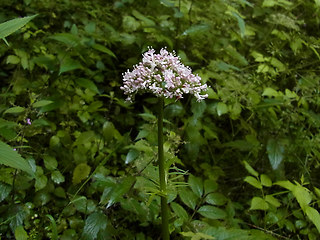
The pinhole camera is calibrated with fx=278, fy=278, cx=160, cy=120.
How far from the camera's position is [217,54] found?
9.41 feet

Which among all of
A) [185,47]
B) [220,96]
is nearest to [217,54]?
[185,47]

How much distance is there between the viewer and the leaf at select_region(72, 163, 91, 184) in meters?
1.88

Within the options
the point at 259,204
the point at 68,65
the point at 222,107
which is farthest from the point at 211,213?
the point at 68,65

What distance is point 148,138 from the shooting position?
2.00 metres

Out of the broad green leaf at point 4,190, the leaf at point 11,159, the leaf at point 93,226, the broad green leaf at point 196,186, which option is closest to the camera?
the leaf at point 11,159

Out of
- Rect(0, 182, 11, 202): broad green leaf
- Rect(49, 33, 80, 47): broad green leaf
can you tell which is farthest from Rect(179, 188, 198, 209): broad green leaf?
Rect(49, 33, 80, 47): broad green leaf

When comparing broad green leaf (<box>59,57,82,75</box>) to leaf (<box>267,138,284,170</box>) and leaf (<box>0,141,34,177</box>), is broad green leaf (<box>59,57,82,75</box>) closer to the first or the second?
leaf (<box>0,141,34,177</box>)

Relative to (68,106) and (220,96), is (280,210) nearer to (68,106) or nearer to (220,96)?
(220,96)

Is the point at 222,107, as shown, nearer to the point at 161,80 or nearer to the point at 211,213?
the point at 211,213

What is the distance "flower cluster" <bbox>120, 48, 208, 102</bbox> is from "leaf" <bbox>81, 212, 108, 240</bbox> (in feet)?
2.38

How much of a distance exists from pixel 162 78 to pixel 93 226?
2.89 ft

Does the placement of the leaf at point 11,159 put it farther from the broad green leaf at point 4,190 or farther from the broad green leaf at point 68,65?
the broad green leaf at point 68,65

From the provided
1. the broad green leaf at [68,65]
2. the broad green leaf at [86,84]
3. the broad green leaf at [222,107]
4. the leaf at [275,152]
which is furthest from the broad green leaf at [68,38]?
the leaf at [275,152]

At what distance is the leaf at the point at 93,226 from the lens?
4.82 feet
